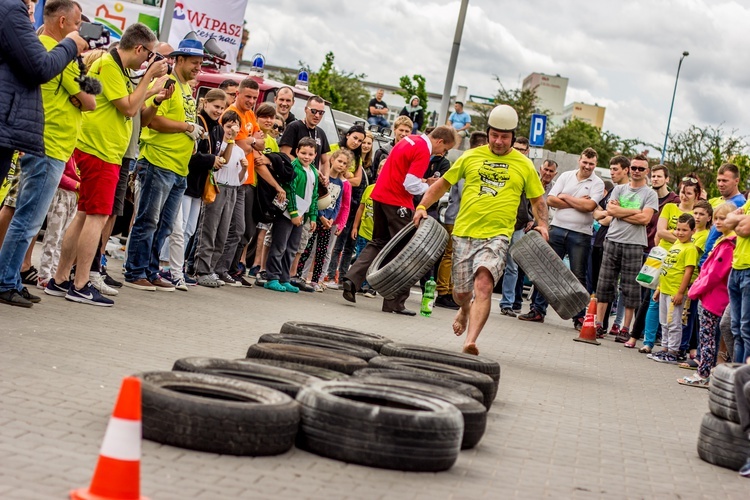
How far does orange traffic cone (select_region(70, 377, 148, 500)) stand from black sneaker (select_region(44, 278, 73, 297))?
6331 mm

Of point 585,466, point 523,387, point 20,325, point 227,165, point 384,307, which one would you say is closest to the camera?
point 585,466

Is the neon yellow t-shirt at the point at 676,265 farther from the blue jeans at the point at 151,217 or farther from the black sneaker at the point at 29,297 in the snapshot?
the black sneaker at the point at 29,297

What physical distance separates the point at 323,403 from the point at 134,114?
5.25 m


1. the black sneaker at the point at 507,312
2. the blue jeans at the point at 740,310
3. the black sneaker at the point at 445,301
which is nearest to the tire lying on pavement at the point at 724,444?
the blue jeans at the point at 740,310

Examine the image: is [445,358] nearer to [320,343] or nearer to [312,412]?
[320,343]

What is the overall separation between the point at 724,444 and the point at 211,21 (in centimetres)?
1612

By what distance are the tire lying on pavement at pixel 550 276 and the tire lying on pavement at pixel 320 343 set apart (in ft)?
11.2

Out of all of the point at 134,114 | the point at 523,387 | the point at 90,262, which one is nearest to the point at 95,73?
the point at 134,114

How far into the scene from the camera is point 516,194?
10688 millimetres

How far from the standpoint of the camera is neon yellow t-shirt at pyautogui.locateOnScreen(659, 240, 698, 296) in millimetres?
13644

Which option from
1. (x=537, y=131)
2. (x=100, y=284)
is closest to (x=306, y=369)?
(x=100, y=284)

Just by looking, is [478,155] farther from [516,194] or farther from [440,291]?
[440,291]

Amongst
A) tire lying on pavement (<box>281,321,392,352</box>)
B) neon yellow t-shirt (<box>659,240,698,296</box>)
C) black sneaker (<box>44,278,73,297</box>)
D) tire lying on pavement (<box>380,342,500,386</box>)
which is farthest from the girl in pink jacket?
black sneaker (<box>44,278,73,297</box>)

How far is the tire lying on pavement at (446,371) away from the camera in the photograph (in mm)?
7449
